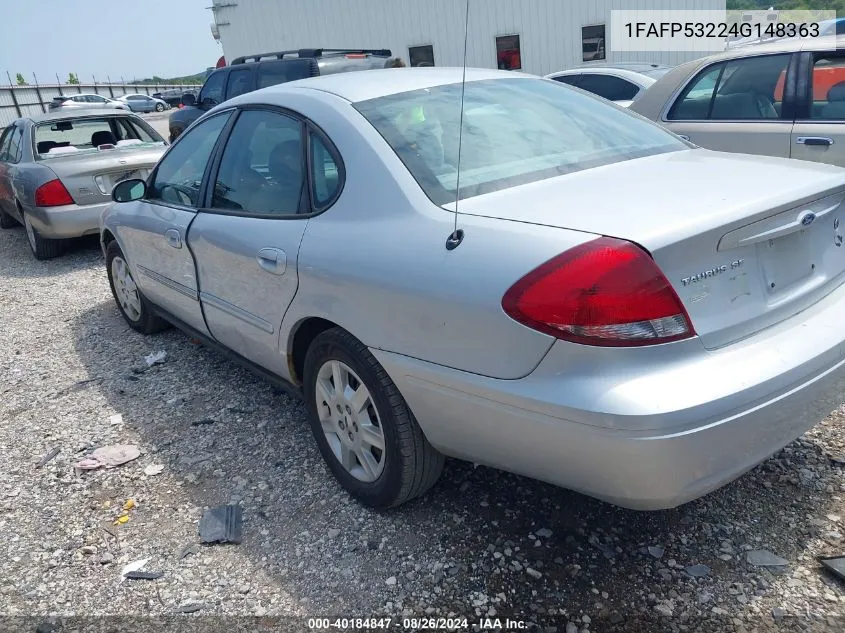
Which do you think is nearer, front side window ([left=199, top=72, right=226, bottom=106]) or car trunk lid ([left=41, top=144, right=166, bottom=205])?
car trunk lid ([left=41, top=144, right=166, bottom=205])

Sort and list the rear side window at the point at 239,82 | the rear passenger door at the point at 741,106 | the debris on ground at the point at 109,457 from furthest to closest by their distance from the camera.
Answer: the rear side window at the point at 239,82, the rear passenger door at the point at 741,106, the debris on ground at the point at 109,457

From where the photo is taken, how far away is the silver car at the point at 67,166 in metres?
7.26

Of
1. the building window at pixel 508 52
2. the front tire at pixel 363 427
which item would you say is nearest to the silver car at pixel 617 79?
the front tire at pixel 363 427

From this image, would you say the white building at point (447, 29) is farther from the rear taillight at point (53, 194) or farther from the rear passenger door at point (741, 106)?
the rear taillight at point (53, 194)

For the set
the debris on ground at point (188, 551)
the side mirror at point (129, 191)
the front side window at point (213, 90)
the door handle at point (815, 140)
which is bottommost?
the debris on ground at point (188, 551)

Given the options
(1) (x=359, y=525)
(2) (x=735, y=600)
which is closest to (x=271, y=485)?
(1) (x=359, y=525)

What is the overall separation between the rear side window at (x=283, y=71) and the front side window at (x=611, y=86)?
12.1 feet

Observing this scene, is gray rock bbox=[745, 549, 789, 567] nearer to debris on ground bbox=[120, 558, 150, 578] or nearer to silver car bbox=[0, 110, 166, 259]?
debris on ground bbox=[120, 558, 150, 578]

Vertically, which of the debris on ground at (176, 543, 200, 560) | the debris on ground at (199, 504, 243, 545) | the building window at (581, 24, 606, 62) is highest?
the building window at (581, 24, 606, 62)

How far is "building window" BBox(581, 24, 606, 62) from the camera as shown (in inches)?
723

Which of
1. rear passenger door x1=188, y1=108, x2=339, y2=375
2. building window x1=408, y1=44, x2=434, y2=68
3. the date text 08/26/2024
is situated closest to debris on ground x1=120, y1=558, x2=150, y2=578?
the date text 08/26/2024

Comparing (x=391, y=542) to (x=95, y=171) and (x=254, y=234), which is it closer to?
(x=254, y=234)

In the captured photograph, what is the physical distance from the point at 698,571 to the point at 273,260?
1.94 meters

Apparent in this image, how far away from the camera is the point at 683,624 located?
7.07ft
